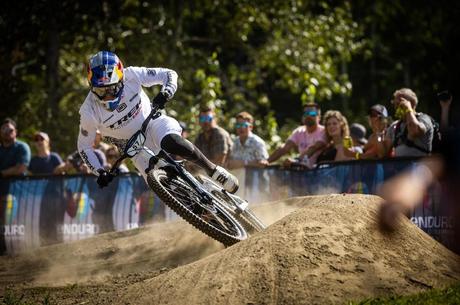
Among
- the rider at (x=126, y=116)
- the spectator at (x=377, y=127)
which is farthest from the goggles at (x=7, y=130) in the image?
the spectator at (x=377, y=127)

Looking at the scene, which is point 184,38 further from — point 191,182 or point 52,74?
point 191,182

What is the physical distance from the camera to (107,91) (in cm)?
991

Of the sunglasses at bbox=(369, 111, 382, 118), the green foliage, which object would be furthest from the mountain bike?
the green foliage

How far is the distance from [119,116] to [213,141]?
3.78m

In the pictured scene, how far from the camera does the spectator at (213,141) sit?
13602 millimetres

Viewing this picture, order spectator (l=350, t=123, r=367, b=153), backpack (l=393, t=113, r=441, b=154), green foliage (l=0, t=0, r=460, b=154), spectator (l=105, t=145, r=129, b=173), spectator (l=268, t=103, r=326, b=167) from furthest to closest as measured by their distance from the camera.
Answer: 1. green foliage (l=0, t=0, r=460, b=154)
2. spectator (l=105, t=145, r=129, b=173)
3. spectator (l=350, t=123, r=367, b=153)
4. spectator (l=268, t=103, r=326, b=167)
5. backpack (l=393, t=113, r=441, b=154)

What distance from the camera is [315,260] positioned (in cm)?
794

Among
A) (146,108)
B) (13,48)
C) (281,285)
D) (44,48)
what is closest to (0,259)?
(146,108)

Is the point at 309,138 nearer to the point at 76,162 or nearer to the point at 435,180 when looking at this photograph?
the point at 435,180

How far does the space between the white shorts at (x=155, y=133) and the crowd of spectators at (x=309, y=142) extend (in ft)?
10.8

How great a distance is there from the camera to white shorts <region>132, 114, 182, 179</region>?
9.94 meters

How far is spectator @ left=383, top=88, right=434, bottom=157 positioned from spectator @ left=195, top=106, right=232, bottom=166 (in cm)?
314

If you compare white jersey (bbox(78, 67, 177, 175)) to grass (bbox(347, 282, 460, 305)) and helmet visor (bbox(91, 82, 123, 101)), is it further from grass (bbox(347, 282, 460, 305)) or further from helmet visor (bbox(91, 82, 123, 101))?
grass (bbox(347, 282, 460, 305))

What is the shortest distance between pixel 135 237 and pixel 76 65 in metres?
13.6
